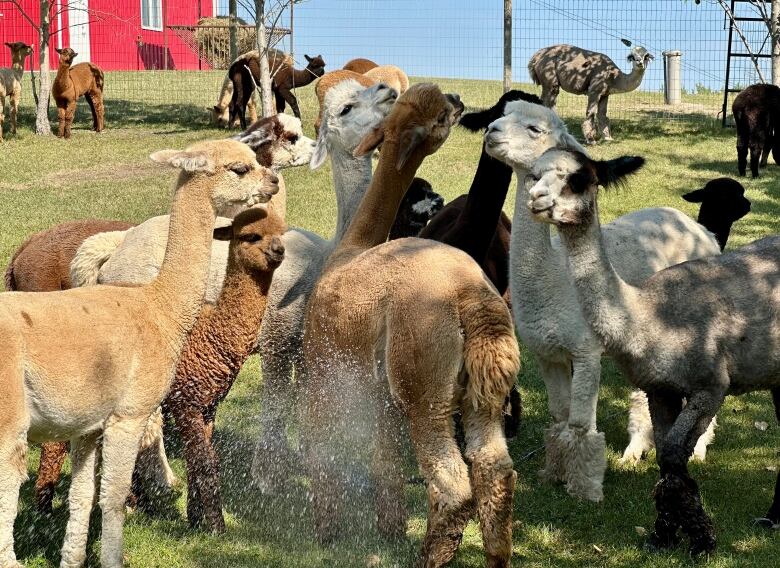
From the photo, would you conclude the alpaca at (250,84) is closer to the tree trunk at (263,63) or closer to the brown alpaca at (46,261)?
the tree trunk at (263,63)

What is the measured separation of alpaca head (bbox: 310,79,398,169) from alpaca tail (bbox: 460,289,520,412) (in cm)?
227

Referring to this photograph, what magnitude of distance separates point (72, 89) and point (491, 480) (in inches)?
725

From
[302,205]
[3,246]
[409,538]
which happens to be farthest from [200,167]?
[302,205]

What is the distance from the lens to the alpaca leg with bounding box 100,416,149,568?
423 cm

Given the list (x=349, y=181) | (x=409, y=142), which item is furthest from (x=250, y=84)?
(x=409, y=142)

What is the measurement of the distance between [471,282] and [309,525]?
6.06ft

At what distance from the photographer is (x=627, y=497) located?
5.82 meters

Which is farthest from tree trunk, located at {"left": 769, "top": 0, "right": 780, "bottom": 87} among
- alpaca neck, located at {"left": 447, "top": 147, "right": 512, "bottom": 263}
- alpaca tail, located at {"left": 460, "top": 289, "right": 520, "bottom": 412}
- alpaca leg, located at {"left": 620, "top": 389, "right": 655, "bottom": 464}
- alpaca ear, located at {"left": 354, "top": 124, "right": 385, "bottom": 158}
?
alpaca tail, located at {"left": 460, "top": 289, "right": 520, "bottom": 412}

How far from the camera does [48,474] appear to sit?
537cm

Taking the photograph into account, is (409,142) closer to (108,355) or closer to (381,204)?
(381,204)

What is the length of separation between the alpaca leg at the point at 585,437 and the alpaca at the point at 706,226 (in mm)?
639

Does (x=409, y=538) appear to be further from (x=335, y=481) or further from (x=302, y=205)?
(x=302, y=205)

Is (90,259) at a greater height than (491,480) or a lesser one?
greater

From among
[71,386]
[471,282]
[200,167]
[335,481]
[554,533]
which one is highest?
[200,167]
